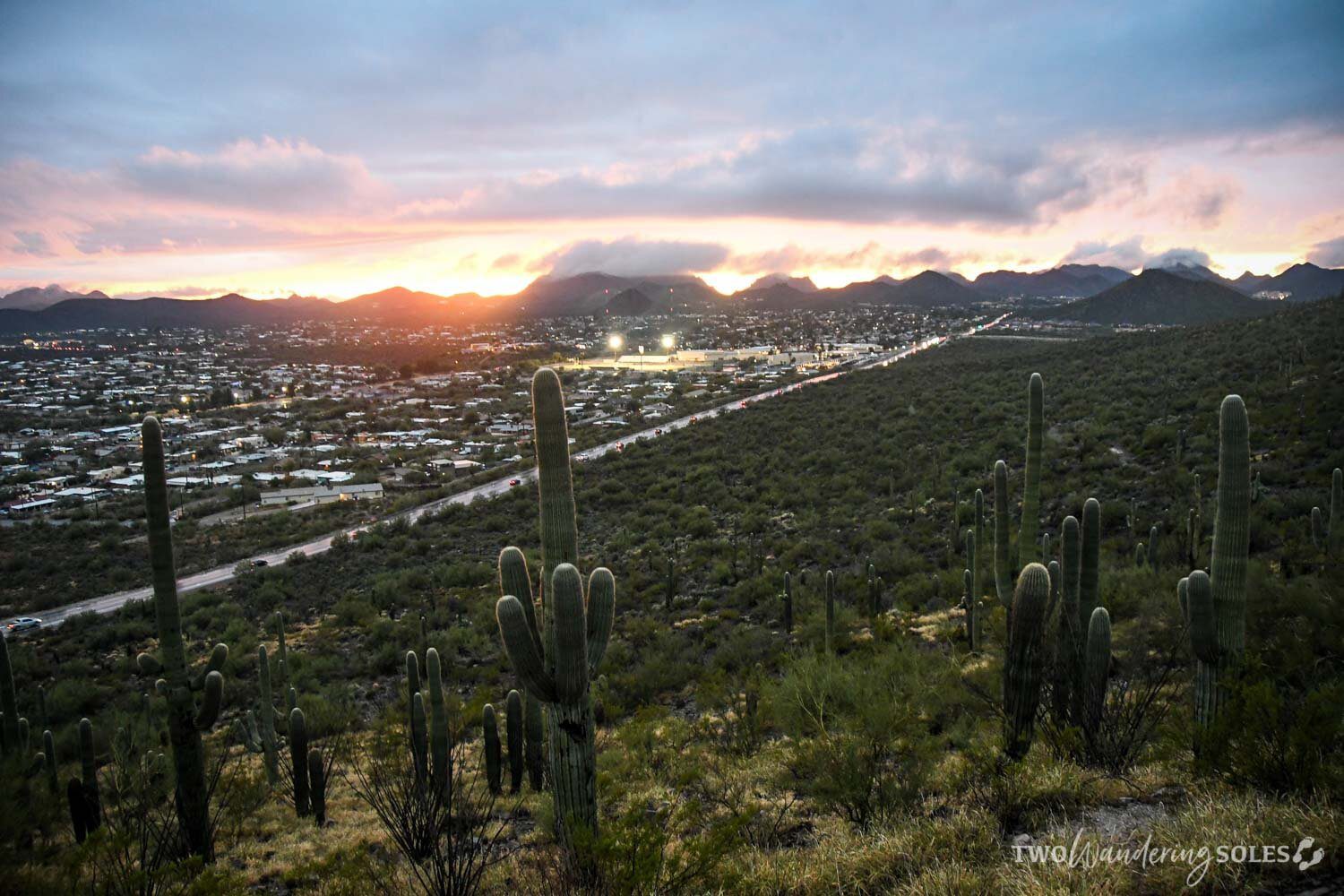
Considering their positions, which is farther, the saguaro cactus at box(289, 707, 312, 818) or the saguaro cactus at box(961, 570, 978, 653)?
the saguaro cactus at box(961, 570, 978, 653)

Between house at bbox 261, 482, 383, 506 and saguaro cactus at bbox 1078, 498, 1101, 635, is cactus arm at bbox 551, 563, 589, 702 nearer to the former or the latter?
saguaro cactus at bbox 1078, 498, 1101, 635

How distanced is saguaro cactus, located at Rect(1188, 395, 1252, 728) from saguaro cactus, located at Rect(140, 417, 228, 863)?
10.3 m

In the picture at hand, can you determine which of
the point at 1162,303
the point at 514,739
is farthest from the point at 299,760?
the point at 1162,303

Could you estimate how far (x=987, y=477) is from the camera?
26453 mm

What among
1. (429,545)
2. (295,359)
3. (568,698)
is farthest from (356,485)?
(295,359)

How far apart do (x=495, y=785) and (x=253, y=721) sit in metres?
6.73

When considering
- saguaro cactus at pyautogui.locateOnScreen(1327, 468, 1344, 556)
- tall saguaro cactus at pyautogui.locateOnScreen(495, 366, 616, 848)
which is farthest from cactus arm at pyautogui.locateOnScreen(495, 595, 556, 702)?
saguaro cactus at pyautogui.locateOnScreen(1327, 468, 1344, 556)

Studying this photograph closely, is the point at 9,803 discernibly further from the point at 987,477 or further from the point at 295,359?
the point at 295,359

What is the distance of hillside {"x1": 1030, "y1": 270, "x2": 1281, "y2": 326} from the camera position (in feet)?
406

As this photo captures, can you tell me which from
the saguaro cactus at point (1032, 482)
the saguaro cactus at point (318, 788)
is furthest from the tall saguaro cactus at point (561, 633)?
the saguaro cactus at point (1032, 482)

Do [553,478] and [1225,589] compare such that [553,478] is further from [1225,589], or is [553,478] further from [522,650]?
[1225,589]

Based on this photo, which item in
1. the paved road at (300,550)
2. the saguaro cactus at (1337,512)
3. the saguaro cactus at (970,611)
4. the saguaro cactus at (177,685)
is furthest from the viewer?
the paved road at (300,550)

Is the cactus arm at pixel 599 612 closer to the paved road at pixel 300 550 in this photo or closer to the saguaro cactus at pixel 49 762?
the saguaro cactus at pixel 49 762

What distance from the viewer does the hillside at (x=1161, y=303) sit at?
12375 cm
